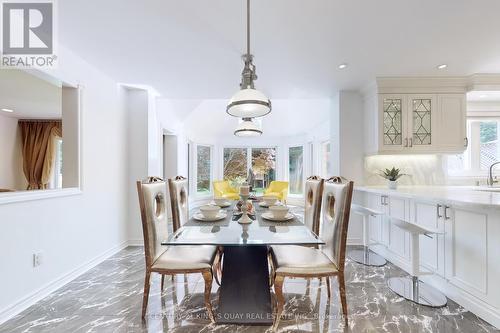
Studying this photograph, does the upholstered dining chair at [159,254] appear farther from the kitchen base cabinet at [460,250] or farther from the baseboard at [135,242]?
the kitchen base cabinet at [460,250]

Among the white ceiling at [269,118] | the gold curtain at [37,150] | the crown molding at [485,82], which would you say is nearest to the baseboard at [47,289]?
the white ceiling at [269,118]

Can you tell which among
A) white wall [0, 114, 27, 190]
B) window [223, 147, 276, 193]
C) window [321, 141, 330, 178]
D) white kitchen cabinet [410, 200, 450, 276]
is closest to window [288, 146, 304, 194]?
window [223, 147, 276, 193]

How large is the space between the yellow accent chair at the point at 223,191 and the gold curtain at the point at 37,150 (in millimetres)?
3864

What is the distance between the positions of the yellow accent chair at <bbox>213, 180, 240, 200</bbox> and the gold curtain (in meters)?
3.86

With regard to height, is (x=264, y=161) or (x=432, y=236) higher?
(x=264, y=161)

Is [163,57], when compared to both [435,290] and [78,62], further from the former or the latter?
[435,290]

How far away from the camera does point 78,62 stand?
2.69 meters

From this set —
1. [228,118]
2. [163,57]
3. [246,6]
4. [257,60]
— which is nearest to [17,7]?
[163,57]

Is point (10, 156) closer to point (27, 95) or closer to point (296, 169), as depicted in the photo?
point (27, 95)

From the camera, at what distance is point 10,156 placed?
5230 mm

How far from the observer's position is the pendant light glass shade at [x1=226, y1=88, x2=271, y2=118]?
71.6 inches

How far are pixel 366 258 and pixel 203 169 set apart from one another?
5.57 metres

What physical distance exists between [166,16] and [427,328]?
3181mm

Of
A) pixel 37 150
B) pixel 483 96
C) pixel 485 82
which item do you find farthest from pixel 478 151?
pixel 37 150
